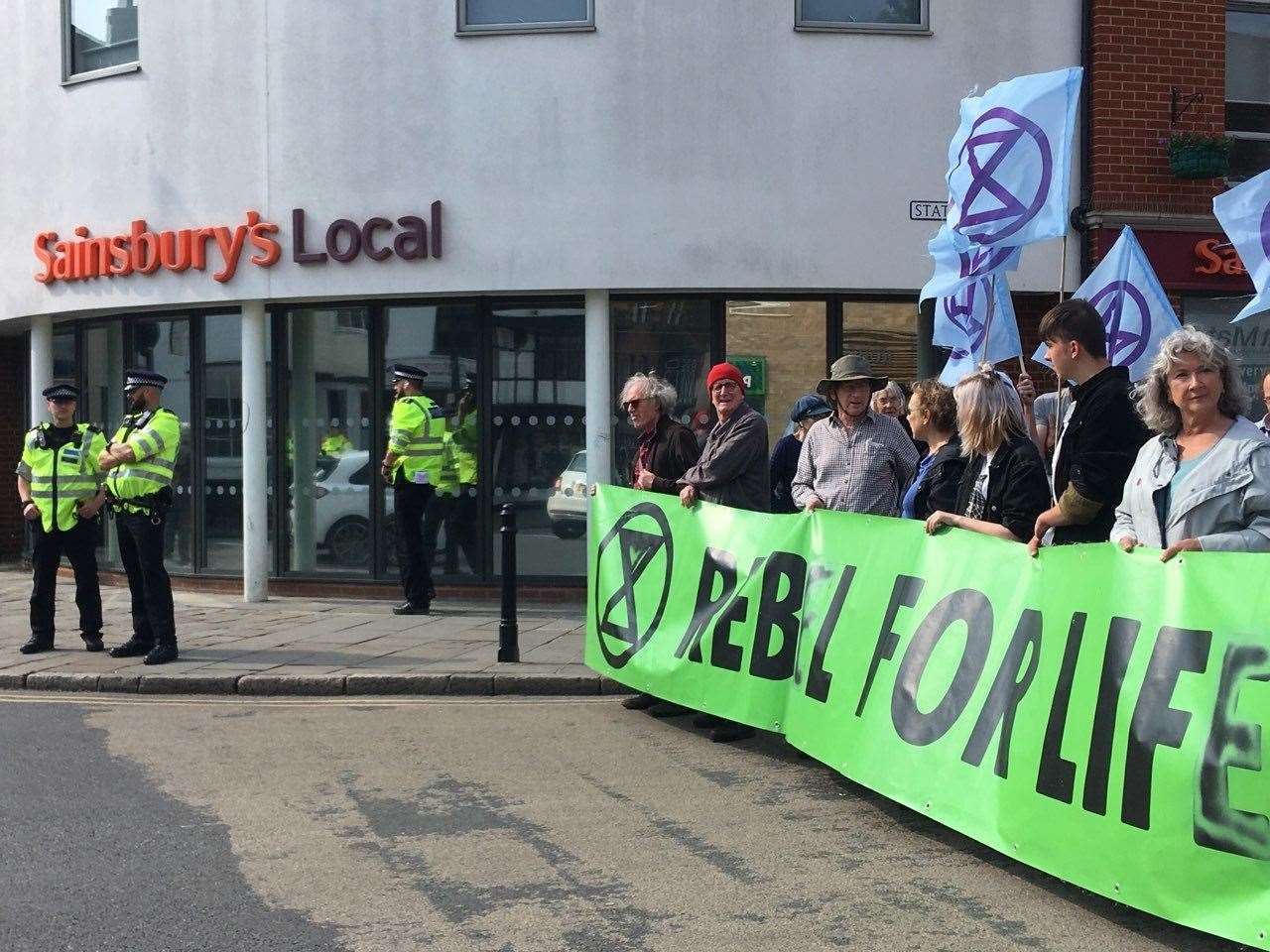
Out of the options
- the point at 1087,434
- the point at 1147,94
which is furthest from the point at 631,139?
the point at 1087,434

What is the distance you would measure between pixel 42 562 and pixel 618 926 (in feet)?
24.3

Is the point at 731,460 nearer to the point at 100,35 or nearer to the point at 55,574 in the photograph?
the point at 55,574

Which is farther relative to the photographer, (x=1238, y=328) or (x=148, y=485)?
(x=1238, y=328)

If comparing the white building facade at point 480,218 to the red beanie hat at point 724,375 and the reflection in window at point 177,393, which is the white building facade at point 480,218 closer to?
the reflection in window at point 177,393

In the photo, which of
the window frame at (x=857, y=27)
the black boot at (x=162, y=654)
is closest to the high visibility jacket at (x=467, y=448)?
the black boot at (x=162, y=654)

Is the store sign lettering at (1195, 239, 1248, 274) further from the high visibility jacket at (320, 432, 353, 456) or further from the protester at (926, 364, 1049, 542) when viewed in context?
the high visibility jacket at (320, 432, 353, 456)

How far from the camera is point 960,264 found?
9.41 metres

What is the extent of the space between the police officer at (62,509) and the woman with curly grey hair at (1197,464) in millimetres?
7818

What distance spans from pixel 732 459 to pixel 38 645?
557 cm

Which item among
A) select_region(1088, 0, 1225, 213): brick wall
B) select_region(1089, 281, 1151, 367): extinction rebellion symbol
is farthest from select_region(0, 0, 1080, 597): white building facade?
select_region(1089, 281, 1151, 367): extinction rebellion symbol

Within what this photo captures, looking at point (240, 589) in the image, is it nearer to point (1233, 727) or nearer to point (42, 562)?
point (42, 562)

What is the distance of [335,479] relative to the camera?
14234 millimetres

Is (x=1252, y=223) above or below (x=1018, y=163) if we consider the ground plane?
below

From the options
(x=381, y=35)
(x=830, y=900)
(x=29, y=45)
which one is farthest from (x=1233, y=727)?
(x=29, y=45)
